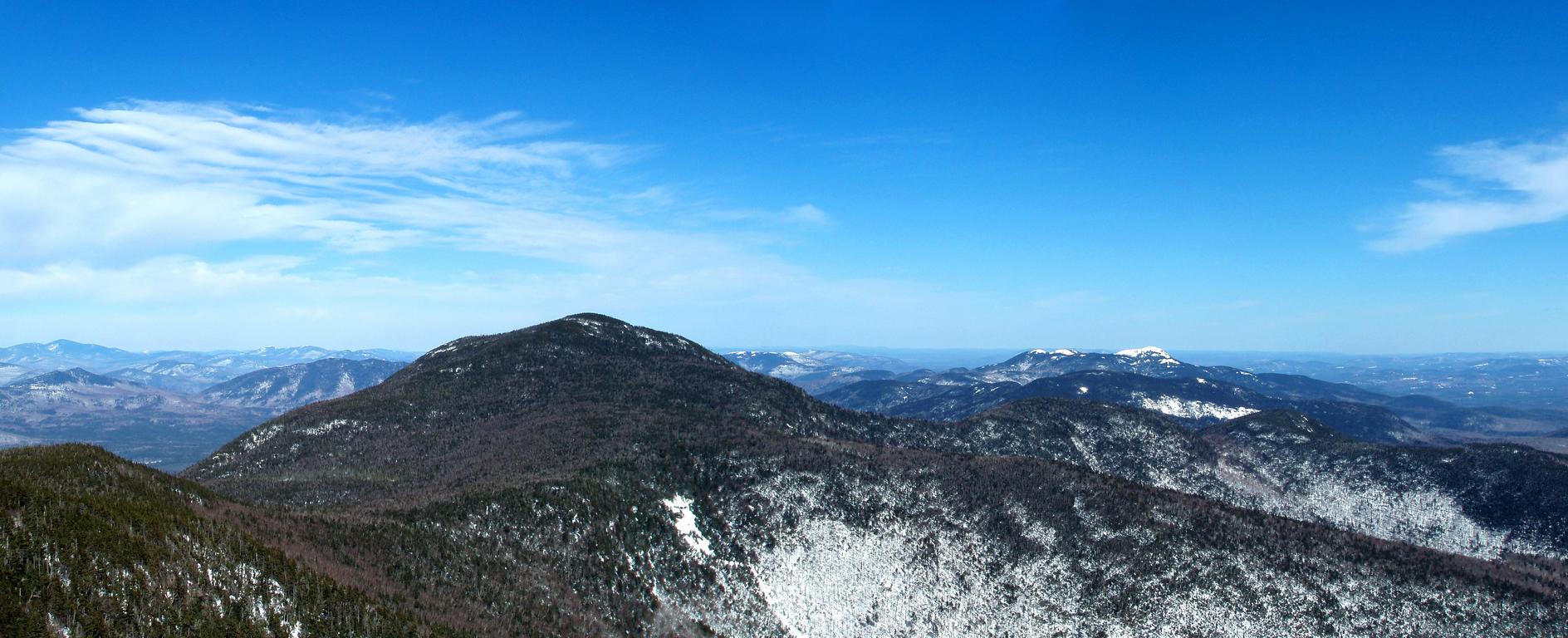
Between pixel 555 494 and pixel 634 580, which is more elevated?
pixel 555 494

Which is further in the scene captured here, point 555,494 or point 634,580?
point 555,494

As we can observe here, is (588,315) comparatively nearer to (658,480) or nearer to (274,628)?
(658,480)

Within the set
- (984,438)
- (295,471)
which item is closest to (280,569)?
(295,471)

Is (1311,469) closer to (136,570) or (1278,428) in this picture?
(1278,428)

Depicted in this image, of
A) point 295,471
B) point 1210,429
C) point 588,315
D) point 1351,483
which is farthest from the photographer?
point 1210,429

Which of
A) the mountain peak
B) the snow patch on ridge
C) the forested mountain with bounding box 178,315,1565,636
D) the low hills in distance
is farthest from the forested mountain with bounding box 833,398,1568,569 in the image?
the snow patch on ridge

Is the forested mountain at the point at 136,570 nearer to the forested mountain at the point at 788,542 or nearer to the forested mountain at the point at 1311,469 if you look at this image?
the forested mountain at the point at 788,542
